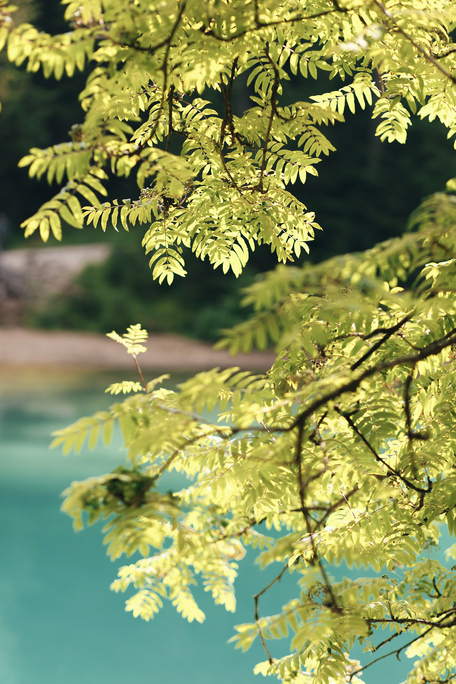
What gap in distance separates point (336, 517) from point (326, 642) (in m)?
0.43

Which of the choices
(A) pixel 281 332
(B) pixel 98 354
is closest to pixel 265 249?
(B) pixel 98 354

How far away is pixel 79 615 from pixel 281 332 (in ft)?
17.8

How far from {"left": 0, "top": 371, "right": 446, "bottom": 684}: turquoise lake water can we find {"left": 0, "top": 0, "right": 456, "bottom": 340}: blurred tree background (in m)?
8.04

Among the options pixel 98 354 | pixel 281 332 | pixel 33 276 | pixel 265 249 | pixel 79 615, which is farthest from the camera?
pixel 265 249

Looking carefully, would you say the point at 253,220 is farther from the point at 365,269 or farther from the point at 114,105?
the point at 365,269

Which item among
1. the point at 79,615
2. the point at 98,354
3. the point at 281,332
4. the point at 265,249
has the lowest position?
the point at 281,332

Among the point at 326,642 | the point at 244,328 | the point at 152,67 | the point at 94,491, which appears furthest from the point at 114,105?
the point at 326,642

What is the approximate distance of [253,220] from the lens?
2.51 metres

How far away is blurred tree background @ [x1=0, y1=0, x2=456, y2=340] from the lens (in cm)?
1639

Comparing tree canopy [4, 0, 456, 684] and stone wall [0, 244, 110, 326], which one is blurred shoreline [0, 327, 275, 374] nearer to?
stone wall [0, 244, 110, 326]

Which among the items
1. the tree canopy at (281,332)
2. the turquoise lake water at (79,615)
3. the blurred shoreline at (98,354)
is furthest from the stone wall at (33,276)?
A: the tree canopy at (281,332)

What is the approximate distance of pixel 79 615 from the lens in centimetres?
602

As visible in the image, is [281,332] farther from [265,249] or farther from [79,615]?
[265,249]

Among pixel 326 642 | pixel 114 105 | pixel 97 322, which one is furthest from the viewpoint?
pixel 97 322
